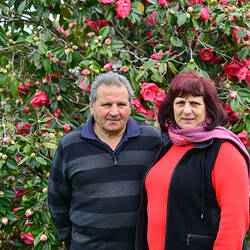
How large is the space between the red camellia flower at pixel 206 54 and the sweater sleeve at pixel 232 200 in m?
1.36

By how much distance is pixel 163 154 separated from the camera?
1.90 m

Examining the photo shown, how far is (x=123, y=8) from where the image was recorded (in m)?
2.48

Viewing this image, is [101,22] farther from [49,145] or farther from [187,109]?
[187,109]

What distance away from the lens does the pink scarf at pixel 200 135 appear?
1643 mm

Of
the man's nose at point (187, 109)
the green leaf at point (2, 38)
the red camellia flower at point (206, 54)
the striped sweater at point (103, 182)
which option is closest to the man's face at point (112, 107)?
the striped sweater at point (103, 182)

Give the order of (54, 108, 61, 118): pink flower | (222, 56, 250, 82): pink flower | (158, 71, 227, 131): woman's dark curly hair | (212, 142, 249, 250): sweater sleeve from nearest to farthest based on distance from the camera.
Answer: (212, 142, 249, 250): sweater sleeve
(158, 71, 227, 131): woman's dark curly hair
(222, 56, 250, 82): pink flower
(54, 108, 61, 118): pink flower

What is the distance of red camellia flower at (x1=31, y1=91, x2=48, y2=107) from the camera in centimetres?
278

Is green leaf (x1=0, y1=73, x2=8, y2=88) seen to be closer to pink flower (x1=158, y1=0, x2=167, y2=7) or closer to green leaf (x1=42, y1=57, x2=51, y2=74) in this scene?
green leaf (x1=42, y1=57, x2=51, y2=74)

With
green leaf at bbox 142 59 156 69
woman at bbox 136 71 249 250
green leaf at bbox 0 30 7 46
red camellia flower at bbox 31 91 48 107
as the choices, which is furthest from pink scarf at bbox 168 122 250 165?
green leaf at bbox 0 30 7 46

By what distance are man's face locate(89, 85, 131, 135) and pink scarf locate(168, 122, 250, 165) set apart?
315 millimetres

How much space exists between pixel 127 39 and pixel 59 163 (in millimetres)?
1560

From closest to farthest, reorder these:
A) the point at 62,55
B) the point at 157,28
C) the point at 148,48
→ the point at 62,55
the point at 157,28
the point at 148,48

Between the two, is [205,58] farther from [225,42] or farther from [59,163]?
[59,163]

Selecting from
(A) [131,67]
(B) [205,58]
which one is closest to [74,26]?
(A) [131,67]
